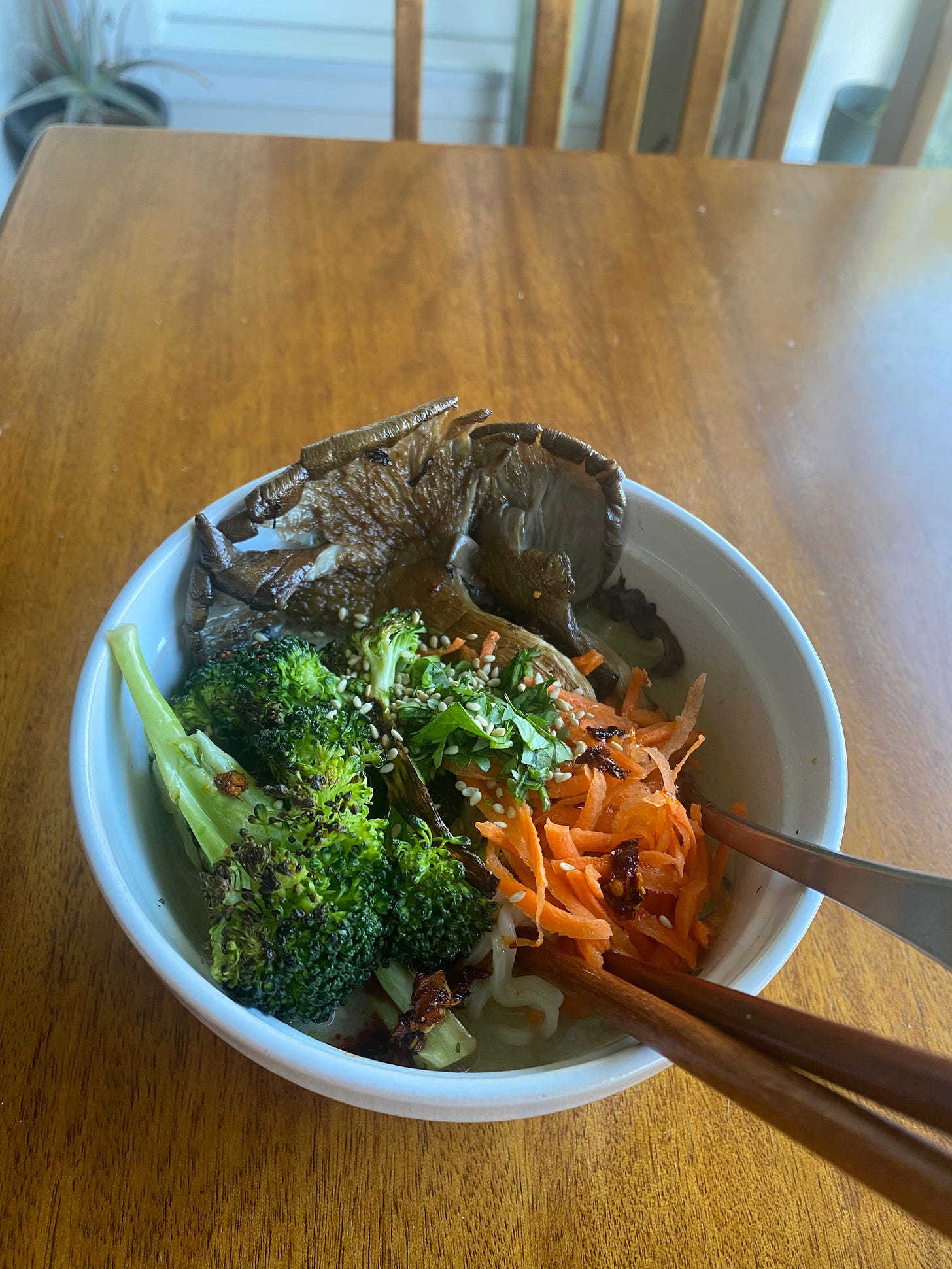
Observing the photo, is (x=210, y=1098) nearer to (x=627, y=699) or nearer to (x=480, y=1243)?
(x=480, y=1243)

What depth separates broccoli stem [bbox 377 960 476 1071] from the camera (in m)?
0.68

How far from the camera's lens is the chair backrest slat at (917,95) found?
1.99 m

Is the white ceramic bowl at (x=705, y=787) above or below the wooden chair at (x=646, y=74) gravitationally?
below

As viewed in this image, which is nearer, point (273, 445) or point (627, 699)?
point (627, 699)

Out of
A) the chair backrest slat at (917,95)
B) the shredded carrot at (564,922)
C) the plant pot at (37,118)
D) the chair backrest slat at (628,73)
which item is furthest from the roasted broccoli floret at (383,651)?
the plant pot at (37,118)

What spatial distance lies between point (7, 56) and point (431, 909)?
323 centimetres

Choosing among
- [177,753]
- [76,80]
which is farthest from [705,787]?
[76,80]

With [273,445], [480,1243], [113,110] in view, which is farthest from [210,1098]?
[113,110]

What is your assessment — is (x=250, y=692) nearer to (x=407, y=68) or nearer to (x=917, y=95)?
(x=407, y=68)

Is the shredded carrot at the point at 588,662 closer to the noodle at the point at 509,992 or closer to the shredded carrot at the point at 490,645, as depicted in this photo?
the shredded carrot at the point at 490,645

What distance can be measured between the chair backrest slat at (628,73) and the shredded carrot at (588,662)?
4.52 ft

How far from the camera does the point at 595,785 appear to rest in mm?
813

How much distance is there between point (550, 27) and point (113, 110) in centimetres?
166

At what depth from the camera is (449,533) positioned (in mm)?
976
